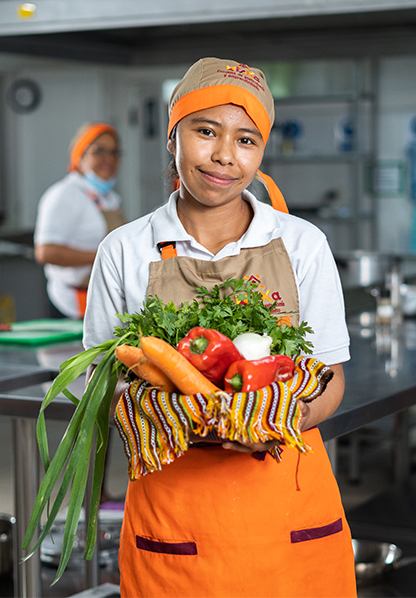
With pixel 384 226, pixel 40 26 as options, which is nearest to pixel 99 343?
pixel 40 26

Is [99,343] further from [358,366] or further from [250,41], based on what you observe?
[250,41]

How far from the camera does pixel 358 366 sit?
304 cm

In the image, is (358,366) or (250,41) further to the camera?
(250,41)

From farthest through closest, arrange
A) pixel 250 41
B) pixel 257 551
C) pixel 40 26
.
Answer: pixel 250 41, pixel 40 26, pixel 257 551

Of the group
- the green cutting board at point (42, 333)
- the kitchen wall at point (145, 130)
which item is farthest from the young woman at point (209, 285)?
the kitchen wall at point (145, 130)

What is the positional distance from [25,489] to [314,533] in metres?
1.13

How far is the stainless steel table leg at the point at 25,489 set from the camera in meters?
2.71

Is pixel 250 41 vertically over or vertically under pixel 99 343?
over

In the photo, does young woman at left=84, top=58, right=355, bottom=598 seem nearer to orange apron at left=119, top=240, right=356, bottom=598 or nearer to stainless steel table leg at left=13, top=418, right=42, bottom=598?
orange apron at left=119, top=240, right=356, bottom=598

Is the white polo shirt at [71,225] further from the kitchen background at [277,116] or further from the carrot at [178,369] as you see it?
the carrot at [178,369]

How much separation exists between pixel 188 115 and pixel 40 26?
2357mm

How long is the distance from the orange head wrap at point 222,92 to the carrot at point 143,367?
16.6 inches

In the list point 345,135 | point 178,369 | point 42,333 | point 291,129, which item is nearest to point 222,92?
point 178,369

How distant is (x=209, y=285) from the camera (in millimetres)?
1849
